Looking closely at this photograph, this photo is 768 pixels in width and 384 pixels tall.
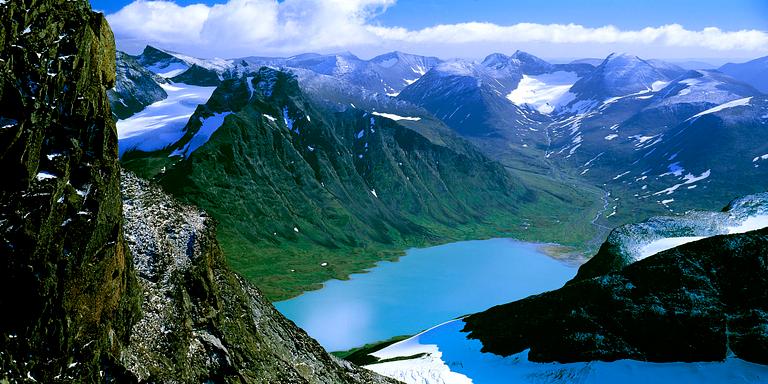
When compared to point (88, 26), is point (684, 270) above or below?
below

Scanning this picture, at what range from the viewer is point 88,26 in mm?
31453

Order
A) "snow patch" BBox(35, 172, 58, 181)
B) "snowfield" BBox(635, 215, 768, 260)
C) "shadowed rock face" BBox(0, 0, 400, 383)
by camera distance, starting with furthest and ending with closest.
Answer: "snowfield" BBox(635, 215, 768, 260) < "snow patch" BBox(35, 172, 58, 181) < "shadowed rock face" BBox(0, 0, 400, 383)

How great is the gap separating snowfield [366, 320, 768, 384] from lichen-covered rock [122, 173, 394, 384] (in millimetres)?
30163

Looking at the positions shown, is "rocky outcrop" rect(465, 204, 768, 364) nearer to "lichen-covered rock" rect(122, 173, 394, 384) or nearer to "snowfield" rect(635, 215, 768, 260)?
"snowfield" rect(635, 215, 768, 260)

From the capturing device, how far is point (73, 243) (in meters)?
30.0

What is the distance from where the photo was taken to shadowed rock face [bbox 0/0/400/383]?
89.3 feet

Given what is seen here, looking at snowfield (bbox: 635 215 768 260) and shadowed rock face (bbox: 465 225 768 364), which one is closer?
shadowed rock face (bbox: 465 225 768 364)

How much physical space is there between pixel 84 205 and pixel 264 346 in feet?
71.6

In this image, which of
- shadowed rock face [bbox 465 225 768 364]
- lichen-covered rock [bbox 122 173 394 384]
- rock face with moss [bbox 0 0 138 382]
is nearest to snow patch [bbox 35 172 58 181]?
rock face with moss [bbox 0 0 138 382]

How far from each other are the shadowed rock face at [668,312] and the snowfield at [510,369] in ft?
5.14

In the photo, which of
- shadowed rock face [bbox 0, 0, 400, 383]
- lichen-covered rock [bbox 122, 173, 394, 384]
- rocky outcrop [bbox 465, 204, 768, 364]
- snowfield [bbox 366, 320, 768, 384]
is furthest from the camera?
rocky outcrop [bbox 465, 204, 768, 364]

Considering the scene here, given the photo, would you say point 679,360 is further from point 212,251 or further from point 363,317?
point 363,317

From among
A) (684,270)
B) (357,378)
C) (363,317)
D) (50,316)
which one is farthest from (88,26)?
(363,317)

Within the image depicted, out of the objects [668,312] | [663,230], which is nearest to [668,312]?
[668,312]
